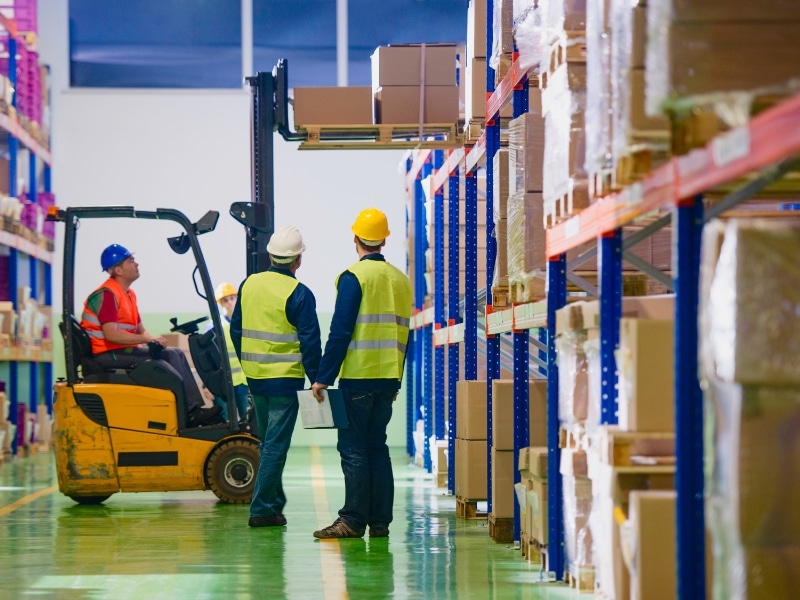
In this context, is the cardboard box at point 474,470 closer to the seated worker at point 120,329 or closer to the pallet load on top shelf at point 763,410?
the seated worker at point 120,329

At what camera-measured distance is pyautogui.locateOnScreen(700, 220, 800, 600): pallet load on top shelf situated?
11.6 ft

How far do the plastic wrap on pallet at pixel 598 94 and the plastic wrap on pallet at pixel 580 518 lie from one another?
150 cm

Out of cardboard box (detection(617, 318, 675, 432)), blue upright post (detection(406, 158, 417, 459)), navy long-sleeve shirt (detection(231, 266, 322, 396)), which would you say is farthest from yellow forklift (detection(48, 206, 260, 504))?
blue upright post (detection(406, 158, 417, 459))

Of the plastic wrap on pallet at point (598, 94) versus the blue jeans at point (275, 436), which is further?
the blue jeans at point (275, 436)

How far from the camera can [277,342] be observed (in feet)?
27.6

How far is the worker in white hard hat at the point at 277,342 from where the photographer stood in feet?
27.5

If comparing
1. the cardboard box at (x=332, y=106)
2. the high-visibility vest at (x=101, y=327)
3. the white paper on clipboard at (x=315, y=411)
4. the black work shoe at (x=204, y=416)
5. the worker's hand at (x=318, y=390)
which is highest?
the cardboard box at (x=332, y=106)

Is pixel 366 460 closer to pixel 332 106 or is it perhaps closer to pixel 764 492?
pixel 332 106

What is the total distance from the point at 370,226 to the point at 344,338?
762 mm

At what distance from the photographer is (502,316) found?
8.12m

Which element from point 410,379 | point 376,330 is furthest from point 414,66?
point 410,379

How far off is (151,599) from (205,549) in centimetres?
162

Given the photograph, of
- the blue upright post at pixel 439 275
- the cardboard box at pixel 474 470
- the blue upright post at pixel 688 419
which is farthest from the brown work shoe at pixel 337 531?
the blue upright post at pixel 439 275

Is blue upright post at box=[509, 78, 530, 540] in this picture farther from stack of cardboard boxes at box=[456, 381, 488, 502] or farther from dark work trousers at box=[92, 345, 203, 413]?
dark work trousers at box=[92, 345, 203, 413]
